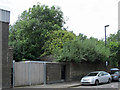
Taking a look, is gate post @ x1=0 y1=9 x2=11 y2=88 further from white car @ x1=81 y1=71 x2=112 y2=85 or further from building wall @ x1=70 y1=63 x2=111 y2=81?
building wall @ x1=70 y1=63 x2=111 y2=81

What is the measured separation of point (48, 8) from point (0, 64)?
56.7 ft

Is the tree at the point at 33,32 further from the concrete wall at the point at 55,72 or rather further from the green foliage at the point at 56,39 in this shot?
the concrete wall at the point at 55,72

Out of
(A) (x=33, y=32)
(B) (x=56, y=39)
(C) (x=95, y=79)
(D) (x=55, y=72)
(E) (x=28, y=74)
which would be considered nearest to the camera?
(E) (x=28, y=74)

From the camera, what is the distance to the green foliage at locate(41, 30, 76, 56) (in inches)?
942

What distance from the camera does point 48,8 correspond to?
2972cm

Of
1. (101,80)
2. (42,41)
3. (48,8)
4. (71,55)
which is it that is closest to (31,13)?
(48,8)

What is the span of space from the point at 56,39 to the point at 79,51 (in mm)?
4745

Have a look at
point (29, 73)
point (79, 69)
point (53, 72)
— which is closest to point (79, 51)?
point (79, 69)

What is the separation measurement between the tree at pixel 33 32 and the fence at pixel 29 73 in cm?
867

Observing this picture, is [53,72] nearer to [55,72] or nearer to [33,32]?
[55,72]

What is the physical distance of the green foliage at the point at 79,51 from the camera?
66.6ft

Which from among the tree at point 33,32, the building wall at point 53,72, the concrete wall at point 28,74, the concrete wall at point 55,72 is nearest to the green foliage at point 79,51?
the concrete wall at point 55,72

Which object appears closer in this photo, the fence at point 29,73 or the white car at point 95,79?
the fence at point 29,73

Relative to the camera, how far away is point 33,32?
26.8 metres
